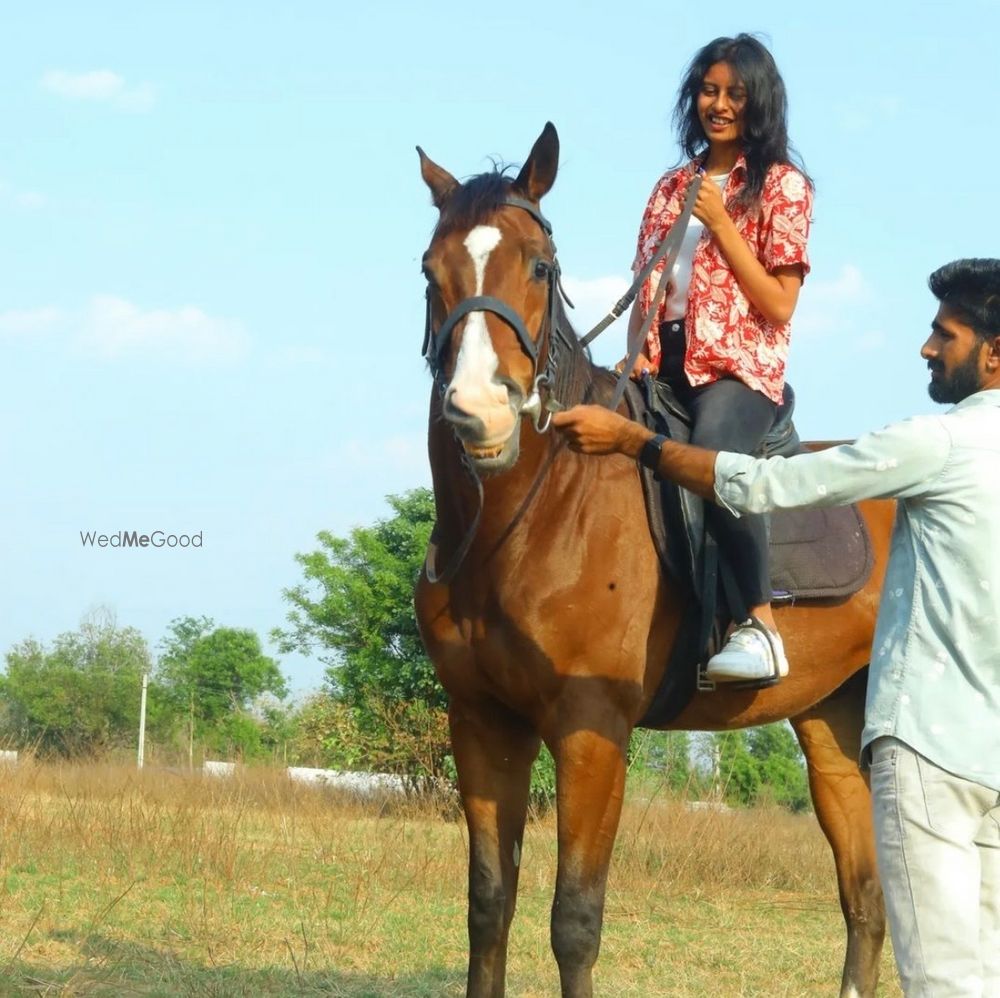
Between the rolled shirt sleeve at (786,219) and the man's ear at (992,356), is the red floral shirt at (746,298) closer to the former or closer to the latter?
the rolled shirt sleeve at (786,219)

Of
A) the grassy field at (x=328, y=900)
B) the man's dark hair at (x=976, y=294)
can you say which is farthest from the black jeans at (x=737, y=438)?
the grassy field at (x=328, y=900)

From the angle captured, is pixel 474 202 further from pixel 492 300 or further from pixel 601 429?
pixel 601 429

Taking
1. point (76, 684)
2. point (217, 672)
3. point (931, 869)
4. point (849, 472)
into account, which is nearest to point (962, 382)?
point (849, 472)

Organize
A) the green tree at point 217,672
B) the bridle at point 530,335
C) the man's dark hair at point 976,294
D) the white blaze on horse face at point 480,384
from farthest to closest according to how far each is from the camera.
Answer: the green tree at point 217,672
the bridle at point 530,335
the white blaze on horse face at point 480,384
the man's dark hair at point 976,294

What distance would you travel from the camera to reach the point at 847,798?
256 inches

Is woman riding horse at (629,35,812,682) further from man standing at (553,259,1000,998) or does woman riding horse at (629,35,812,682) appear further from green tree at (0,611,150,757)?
green tree at (0,611,150,757)

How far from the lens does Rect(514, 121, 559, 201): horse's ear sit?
4672 mm

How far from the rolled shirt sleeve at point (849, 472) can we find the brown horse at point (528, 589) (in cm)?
88

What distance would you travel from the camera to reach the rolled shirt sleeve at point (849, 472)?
10.2 ft

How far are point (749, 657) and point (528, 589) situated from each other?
32.3 inches

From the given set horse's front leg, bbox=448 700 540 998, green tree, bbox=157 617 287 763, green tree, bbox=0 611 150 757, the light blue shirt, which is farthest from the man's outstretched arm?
green tree, bbox=157 617 287 763

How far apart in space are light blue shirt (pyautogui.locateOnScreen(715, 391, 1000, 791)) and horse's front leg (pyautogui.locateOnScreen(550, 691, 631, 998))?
56.7 inches

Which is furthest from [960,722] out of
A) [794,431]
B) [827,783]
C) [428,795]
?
[428,795]

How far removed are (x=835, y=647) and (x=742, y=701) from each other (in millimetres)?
537
